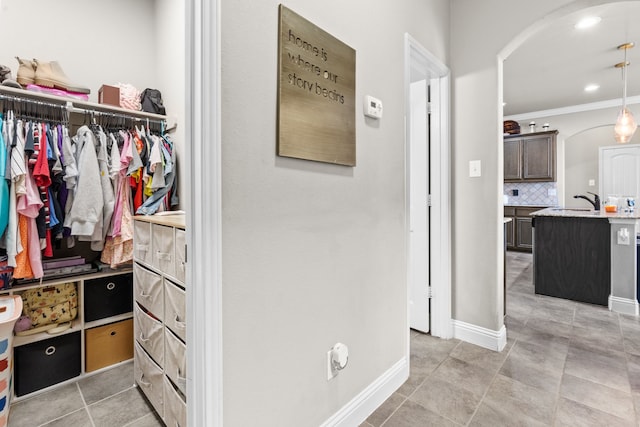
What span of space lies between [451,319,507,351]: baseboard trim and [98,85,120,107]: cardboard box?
293 cm

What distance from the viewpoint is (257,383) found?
115 centimetres

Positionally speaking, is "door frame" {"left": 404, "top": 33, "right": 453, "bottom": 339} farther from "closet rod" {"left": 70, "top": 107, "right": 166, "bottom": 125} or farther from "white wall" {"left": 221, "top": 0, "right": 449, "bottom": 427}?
"closet rod" {"left": 70, "top": 107, "right": 166, "bottom": 125}

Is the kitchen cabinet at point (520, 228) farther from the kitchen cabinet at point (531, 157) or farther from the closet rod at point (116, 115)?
the closet rod at point (116, 115)

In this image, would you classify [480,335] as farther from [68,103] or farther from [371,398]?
[68,103]

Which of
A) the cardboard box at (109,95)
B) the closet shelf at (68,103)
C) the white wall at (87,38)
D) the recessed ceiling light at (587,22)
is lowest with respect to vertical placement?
the closet shelf at (68,103)

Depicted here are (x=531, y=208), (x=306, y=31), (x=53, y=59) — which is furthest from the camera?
(x=531, y=208)

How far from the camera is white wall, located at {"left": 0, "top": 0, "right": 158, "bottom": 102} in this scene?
2096 millimetres

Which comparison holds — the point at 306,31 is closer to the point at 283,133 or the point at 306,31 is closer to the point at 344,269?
the point at 283,133

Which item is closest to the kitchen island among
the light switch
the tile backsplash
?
the light switch

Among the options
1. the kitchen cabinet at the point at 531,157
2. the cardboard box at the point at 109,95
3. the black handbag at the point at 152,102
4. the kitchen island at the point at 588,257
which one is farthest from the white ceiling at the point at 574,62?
the cardboard box at the point at 109,95

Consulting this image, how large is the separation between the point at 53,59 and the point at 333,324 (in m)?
2.59

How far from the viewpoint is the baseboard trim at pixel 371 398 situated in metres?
1.48

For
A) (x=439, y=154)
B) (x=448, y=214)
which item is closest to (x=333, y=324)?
(x=448, y=214)

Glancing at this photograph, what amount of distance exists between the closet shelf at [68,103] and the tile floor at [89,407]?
1706mm
